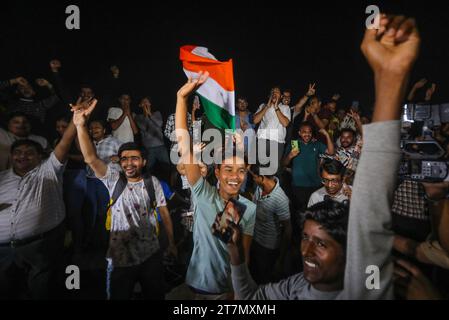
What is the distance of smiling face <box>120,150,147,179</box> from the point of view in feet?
10.8

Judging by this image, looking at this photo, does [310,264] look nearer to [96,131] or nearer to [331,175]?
[331,175]

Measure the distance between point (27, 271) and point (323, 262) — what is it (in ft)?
9.95

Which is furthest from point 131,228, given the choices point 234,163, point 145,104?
point 145,104

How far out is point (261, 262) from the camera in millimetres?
3467

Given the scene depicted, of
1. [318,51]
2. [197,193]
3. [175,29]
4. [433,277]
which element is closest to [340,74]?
[318,51]

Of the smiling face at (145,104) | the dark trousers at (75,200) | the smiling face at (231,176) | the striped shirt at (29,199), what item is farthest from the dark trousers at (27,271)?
the smiling face at (145,104)

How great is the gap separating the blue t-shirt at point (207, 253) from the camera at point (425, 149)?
1488 mm

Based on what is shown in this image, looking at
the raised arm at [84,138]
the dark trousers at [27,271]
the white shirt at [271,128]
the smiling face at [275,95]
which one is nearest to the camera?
the raised arm at [84,138]

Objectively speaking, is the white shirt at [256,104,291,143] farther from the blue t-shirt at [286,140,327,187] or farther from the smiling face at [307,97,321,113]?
the blue t-shirt at [286,140,327,187]

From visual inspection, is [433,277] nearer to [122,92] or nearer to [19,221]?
[19,221]

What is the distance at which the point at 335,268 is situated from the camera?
6.20 ft

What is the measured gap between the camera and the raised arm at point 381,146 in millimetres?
1077

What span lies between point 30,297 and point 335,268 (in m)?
3.01

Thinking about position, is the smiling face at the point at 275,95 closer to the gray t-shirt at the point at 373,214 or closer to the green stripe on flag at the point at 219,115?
the green stripe on flag at the point at 219,115
